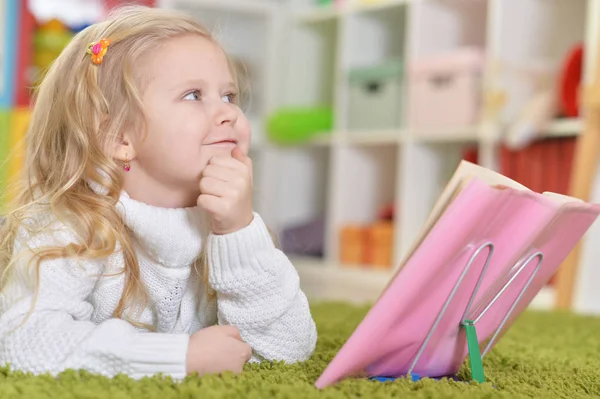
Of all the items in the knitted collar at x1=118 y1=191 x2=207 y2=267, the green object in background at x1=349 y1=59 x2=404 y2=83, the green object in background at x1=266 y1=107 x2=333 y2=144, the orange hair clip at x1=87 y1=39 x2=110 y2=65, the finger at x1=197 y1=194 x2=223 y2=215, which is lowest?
the green object in background at x1=266 y1=107 x2=333 y2=144

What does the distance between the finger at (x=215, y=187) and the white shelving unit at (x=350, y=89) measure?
5.04ft

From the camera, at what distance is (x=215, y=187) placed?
0.92m

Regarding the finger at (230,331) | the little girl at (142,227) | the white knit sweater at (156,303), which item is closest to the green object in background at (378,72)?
the little girl at (142,227)

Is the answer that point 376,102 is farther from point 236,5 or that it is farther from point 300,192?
point 236,5

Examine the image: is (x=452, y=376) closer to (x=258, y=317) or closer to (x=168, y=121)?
(x=258, y=317)

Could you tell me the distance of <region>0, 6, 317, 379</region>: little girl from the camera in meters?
0.87

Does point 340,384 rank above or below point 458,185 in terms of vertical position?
below

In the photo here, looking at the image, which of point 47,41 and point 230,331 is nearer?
point 230,331

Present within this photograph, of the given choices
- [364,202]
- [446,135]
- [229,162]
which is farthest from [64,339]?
[364,202]

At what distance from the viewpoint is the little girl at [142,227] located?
0.87 m

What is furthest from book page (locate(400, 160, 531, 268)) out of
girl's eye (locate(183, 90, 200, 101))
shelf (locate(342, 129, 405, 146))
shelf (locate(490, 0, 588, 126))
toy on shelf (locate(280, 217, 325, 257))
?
toy on shelf (locate(280, 217, 325, 257))

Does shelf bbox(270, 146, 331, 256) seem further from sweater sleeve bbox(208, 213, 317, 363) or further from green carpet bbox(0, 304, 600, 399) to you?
sweater sleeve bbox(208, 213, 317, 363)

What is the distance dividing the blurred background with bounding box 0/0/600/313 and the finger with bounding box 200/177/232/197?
110 cm

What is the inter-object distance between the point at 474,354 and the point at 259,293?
0.79ft
